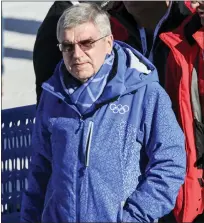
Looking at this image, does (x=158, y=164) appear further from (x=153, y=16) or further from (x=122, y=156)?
(x=153, y=16)

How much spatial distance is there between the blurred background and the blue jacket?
298 cm

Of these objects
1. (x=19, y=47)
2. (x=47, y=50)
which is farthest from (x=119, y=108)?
(x=19, y=47)

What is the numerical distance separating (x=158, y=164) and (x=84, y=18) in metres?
0.73

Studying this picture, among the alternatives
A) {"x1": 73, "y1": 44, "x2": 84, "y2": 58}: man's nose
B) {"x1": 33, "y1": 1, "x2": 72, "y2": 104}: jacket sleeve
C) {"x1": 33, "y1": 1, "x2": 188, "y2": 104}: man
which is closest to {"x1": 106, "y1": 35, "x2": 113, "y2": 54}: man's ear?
{"x1": 73, "y1": 44, "x2": 84, "y2": 58}: man's nose

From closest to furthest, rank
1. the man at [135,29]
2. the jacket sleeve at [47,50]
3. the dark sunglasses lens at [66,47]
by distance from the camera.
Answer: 1. the dark sunglasses lens at [66,47]
2. the man at [135,29]
3. the jacket sleeve at [47,50]

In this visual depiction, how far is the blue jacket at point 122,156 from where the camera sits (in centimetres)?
287

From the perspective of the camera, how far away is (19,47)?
7.20 metres

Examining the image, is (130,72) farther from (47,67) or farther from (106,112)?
(47,67)

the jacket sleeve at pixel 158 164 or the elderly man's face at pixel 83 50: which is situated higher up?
the elderly man's face at pixel 83 50

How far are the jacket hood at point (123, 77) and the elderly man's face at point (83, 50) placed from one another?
0.29ft

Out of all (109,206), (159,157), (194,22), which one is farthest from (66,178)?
(194,22)

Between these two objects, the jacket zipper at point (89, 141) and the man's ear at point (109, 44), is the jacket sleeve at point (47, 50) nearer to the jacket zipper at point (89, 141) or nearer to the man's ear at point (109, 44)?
the man's ear at point (109, 44)


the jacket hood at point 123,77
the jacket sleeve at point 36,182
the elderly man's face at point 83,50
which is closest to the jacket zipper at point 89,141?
the jacket hood at point 123,77

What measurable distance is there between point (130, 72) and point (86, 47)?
231mm
